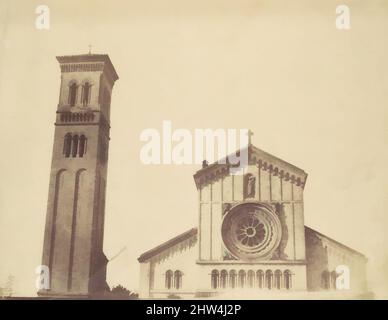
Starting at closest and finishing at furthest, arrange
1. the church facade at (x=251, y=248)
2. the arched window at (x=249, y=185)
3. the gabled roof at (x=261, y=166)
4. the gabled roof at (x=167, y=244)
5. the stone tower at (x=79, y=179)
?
the church facade at (x=251, y=248), the gabled roof at (x=167, y=244), the stone tower at (x=79, y=179), the gabled roof at (x=261, y=166), the arched window at (x=249, y=185)

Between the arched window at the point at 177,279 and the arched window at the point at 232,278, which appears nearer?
the arched window at the point at 232,278

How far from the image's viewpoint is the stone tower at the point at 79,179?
12336mm

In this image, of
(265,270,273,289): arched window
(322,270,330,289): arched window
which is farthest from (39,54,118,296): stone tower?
(322,270,330,289): arched window

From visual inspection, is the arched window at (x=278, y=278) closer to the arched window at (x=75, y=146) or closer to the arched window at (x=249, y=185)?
the arched window at (x=249, y=185)

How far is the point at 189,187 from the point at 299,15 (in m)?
4.88

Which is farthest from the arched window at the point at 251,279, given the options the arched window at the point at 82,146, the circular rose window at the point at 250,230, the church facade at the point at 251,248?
the arched window at the point at 82,146

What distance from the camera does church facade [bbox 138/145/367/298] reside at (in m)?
12.1

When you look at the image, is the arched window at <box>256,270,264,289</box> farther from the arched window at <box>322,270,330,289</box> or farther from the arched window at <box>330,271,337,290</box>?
the arched window at <box>330,271,337,290</box>

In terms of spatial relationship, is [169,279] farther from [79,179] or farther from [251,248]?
[79,179]

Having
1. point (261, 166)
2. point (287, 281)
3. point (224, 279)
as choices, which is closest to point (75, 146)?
point (261, 166)

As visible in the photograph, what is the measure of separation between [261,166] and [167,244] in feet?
9.68

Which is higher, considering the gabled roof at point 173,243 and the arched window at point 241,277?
the gabled roof at point 173,243

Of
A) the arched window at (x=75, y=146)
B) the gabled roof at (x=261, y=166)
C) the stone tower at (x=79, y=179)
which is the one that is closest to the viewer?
the stone tower at (x=79, y=179)

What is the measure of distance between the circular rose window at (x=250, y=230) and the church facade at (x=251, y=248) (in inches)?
0.9
